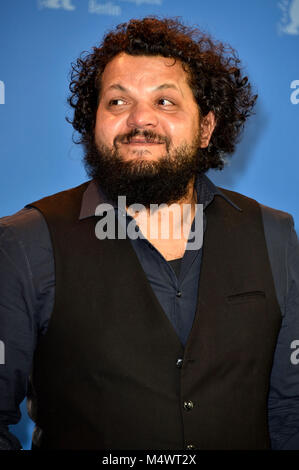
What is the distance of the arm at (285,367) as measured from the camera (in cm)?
106

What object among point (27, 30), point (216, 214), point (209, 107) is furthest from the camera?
point (27, 30)

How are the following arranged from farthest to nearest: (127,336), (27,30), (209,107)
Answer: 1. (27,30)
2. (209,107)
3. (127,336)

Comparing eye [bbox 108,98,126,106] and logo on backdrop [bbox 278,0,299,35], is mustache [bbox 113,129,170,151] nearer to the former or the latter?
eye [bbox 108,98,126,106]

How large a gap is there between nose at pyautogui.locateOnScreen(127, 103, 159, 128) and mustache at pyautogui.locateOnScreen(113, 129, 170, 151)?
0.5 inches

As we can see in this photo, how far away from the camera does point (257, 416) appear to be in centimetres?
101

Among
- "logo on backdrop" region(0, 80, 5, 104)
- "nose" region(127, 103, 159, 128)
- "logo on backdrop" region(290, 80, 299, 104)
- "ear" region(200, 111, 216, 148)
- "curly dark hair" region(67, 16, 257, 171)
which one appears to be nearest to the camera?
"nose" region(127, 103, 159, 128)

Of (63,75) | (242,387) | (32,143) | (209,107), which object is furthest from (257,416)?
(63,75)

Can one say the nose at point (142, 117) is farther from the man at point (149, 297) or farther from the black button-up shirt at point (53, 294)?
the black button-up shirt at point (53, 294)

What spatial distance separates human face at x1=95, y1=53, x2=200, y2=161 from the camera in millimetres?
1034

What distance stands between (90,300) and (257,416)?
0.43 meters

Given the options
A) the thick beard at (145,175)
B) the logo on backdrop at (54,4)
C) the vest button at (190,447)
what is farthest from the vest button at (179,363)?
the logo on backdrop at (54,4)

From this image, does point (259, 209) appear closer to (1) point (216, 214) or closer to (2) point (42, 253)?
(1) point (216, 214)

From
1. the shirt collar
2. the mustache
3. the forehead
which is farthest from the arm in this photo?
the forehead

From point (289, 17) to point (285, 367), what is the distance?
111 cm
